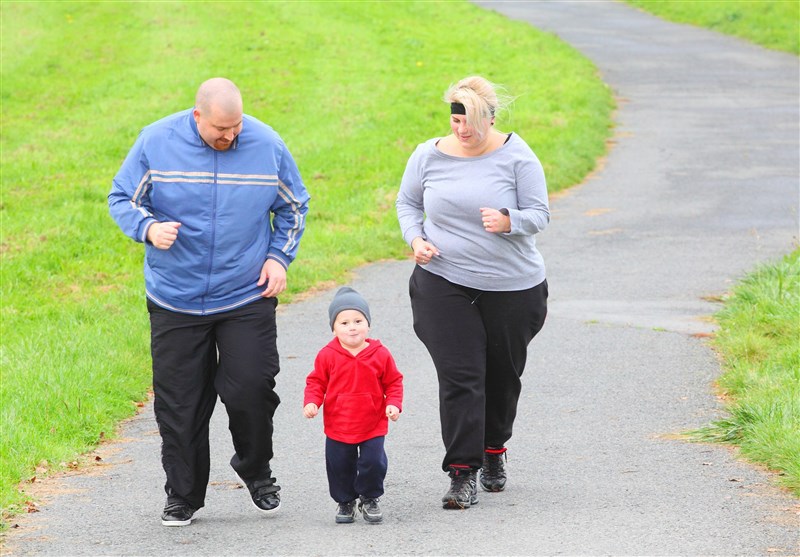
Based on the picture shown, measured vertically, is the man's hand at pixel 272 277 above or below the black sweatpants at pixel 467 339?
above

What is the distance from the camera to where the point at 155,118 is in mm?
19641

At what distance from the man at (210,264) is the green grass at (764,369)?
2.48 metres

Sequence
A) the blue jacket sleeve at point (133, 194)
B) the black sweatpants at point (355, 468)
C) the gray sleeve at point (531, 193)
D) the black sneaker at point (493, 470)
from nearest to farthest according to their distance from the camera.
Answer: the blue jacket sleeve at point (133, 194) → the black sweatpants at point (355, 468) → the gray sleeve at point (531, 193) → the black sneaker at point (493, 470)

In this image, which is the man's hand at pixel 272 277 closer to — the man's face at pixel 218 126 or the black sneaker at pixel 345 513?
the man's face at pixel 218 126

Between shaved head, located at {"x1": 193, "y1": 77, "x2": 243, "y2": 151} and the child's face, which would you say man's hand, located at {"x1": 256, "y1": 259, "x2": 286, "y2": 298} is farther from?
shaved head, located at {"x1": 193, "y1": 77, "x2": 243, "y2": 151}

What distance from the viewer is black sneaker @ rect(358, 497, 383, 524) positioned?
5469 millimetres

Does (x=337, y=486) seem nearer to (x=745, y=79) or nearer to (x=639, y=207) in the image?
(x=639, y=207)

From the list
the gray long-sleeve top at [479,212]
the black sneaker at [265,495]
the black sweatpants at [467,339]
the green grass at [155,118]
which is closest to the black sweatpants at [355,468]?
the black sneaker at [265,495]

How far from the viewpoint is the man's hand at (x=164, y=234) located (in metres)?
5.15

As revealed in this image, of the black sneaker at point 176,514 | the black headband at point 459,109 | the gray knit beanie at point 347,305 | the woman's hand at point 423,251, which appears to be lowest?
the black sneaker at point 176,514

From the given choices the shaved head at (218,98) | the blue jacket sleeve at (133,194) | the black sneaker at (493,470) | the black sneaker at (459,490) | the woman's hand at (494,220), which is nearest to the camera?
the shaved head at (218,98)

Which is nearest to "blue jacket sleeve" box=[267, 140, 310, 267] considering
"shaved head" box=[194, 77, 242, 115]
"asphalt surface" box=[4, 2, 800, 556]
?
"shaved head" box=[194, 77, 242, 115]

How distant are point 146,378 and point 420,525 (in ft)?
10.9

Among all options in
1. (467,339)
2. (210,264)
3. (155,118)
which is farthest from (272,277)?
(155,118)
